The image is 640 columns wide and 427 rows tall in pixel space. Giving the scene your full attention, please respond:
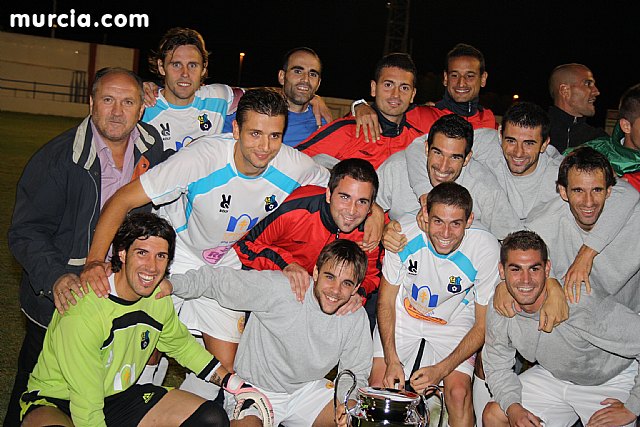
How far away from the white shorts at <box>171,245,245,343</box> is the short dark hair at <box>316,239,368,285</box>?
33.0 inches

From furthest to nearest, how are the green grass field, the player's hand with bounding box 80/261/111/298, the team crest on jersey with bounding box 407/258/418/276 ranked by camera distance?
the green grass field
the team crest on jersey with bounding box 407/258/418/276
the player's hand with bounding box 80/261/111/298

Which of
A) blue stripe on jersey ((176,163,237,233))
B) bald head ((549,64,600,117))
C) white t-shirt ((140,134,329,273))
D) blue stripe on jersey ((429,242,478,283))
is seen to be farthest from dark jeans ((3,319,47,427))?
bald head ((549,64,600,117))

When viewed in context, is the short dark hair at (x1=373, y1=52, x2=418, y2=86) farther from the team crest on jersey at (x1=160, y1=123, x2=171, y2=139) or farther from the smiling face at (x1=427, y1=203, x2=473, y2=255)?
the team crest on jersey at (x1=160, y1=123, x2=171, y2=139)

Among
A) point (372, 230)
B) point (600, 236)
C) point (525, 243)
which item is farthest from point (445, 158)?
point (600, 236)

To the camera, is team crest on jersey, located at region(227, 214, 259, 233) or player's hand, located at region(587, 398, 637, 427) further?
team crest on jersey, located at region(227, 214, 259, 233)

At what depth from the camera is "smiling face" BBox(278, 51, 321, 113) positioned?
6.04 m

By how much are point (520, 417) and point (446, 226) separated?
46.3 inches

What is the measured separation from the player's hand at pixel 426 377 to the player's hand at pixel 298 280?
850 mm

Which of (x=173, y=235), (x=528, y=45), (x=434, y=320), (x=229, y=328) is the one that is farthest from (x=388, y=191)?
(x=528, y=45)

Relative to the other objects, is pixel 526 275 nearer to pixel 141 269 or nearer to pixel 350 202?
pixel 350 202

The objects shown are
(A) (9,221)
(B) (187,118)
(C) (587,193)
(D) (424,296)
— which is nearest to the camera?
(C) (587,193)

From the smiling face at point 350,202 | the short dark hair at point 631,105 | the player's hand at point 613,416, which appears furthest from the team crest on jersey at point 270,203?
the short dark hair at point 631,105

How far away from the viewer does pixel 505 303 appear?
4355 millimetres

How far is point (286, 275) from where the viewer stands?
451 cm
